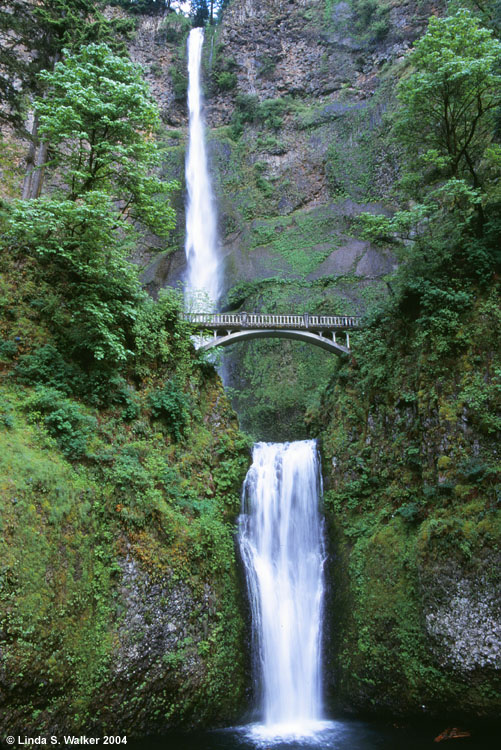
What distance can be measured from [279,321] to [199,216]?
537 inches

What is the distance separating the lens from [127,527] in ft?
29.1

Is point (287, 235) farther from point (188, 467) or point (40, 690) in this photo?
point (40, 690)

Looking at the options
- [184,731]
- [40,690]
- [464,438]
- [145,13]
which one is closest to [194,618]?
[184,731]

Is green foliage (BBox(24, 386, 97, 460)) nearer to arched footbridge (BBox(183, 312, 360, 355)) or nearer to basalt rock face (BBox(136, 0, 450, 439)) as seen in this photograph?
arched footbridge (BBox(183, 312, 360, 355))

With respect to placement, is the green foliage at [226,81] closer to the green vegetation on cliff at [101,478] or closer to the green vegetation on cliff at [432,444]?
the green vegetation on cliff at [432,444]

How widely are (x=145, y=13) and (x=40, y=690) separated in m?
47.3

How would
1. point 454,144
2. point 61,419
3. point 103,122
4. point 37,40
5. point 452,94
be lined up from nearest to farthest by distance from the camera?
point 61,419 < point 103,122 < point 452,94 < point 454,144 < point 37,40

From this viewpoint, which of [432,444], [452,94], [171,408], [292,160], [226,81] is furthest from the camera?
[226,81]

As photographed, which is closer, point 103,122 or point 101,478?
point 101,478

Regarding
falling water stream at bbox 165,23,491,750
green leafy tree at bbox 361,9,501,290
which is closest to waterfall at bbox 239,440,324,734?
falling water stream at bbox 165,23,491,750

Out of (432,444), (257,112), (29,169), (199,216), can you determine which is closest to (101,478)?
(432,444)

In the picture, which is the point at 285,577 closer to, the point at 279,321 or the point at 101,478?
the point at 101,478

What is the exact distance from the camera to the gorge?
772 cm

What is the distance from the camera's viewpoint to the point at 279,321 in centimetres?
1891
